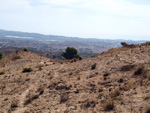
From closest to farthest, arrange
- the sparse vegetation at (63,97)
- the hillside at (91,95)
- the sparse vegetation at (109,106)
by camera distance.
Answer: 1. the sparse vegetation at (109,106)
2. the hillside at (91,95)
3. the sparse vegetation at (63,97)

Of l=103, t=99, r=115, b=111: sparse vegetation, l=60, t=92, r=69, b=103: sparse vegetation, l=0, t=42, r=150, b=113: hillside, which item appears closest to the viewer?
l=103, t=99, r=115, b=111: sparse vegetation

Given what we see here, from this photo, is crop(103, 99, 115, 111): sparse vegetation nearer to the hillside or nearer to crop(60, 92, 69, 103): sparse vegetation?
the hillside

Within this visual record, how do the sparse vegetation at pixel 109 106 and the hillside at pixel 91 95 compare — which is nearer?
the sparse vegetation at pixel 109 106

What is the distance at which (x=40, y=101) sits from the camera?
14.0 metres

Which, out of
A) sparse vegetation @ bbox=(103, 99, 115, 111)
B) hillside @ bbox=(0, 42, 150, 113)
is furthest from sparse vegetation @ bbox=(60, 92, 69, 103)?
sparse vegetation @ bbox=(103, 99, 115, 111)

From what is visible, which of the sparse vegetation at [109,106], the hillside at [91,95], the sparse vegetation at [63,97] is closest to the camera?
the sparse vegetation at [109,106]

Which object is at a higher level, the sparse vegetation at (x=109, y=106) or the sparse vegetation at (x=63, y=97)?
the sparse vegetation at (x=109, y=106)

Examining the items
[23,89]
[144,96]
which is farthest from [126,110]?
[23,89]

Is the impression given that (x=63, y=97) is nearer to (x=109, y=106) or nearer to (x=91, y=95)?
(x=91, y=95)

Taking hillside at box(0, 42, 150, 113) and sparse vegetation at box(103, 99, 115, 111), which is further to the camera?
hillside at box(0, 42, 150, 113)

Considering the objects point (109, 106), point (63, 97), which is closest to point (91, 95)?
point (63, 97)

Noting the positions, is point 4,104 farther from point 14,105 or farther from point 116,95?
point 116,95

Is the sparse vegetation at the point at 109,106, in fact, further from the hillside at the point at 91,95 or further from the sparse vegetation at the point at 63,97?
the sparse vegetation at the point at 63,97

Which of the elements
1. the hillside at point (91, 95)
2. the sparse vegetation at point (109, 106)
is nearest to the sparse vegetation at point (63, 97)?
the hillside at point (91, 95)
